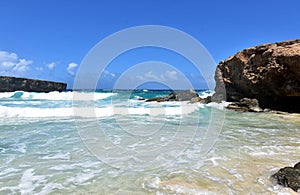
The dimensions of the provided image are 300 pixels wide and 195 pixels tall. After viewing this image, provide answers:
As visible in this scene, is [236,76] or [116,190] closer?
[116,190]

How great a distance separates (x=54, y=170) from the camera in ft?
17.4

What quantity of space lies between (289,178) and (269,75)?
15.2 m

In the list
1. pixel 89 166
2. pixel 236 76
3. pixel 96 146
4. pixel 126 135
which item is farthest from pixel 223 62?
pixel 89 166

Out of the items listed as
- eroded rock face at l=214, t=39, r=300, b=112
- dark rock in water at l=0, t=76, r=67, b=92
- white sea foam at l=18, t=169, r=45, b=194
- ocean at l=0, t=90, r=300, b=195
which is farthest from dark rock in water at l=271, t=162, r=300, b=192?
dark rock in water at l=0, t=76, r=67, b=92

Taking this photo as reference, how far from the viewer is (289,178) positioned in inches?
167

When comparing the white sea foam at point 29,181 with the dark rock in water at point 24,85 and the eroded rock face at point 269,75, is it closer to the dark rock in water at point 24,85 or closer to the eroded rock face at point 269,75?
the eroded rock face at point 269,75

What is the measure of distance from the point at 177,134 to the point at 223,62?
17864mm

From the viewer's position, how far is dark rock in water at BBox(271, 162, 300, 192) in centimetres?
410

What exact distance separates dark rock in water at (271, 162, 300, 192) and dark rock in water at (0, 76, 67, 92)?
50041 mm

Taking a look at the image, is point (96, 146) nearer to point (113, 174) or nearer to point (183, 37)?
point (113, 174)

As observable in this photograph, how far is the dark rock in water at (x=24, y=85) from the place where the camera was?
4578cm

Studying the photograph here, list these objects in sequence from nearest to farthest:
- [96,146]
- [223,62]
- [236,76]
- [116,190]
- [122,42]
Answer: [116,190] < [96,146] < [122,42] < [236,76] < [223,62]

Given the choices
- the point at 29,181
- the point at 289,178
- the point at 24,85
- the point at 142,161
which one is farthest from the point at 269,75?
the point at 24,85

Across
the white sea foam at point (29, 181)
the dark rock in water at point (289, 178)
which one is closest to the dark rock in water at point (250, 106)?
the dark rock in water at point (289, 178)
